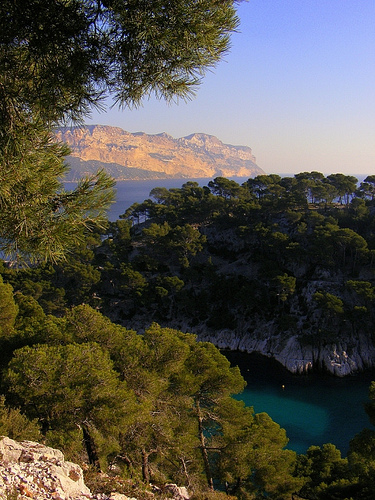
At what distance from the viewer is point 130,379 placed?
734 cm

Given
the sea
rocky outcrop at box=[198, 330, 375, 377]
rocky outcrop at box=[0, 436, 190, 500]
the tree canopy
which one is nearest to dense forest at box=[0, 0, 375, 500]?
the tree canopy

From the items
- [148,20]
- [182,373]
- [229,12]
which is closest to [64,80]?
[148,20]

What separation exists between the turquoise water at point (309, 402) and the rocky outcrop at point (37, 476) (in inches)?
485

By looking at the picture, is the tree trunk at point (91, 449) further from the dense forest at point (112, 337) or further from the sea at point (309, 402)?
the sea at point (309, 402)

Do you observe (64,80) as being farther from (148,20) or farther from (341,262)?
(341,262)

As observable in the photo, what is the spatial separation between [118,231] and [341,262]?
18636mm

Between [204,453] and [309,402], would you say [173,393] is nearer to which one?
[204,453]

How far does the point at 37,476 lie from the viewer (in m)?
4.07

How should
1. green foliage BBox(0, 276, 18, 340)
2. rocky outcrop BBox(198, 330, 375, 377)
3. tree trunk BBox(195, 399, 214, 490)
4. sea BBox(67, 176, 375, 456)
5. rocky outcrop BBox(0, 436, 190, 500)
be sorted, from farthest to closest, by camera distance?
rocky outcrop BBox(198, 330, 375, 377) < sea BBox(67, 176, 375, 456) < green foliage BBox(0, 276, 18, 340) < tree trunk BBox(195, 399, 214, 490) < rocky outcrop BBox(0, 436, 190, 500)

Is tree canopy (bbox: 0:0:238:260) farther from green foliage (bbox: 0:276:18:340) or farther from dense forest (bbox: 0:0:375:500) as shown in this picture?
green foliage (bbox: 0:276:18:340)

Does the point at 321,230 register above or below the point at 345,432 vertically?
above

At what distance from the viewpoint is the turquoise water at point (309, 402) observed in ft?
49.5

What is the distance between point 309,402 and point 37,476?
53.0 feet

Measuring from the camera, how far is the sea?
1507 centimetres
